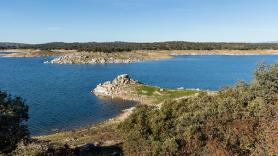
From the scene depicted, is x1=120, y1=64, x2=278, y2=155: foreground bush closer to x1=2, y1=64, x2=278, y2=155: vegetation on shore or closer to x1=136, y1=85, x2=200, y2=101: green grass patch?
x1=2, y1=64, x2=278, y2=155: vegetation on shore

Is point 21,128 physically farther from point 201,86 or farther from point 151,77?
point 151,77

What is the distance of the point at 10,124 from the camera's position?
2664 centimetres

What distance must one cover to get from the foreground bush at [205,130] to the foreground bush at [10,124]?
7.17m

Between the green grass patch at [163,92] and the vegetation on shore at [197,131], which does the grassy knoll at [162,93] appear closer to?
the green grass patch at [163,92]

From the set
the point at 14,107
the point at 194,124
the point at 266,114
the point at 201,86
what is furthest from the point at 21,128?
the point at 201,86

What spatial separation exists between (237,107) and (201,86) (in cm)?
7162

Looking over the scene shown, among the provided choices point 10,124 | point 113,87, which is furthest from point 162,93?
point 10,124

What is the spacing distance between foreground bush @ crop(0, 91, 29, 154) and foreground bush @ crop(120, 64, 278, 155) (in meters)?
7.17

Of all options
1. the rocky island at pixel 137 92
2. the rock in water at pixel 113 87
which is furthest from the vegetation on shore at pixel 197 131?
the rock in water at pixel 113 87

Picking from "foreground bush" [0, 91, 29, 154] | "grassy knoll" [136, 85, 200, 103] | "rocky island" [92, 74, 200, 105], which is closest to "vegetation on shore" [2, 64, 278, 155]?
"foreground bush" [0, 91, 29, 154]

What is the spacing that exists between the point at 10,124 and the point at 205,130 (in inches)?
521

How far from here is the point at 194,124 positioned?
2419cm

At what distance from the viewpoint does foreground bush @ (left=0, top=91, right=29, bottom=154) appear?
85.9 ft

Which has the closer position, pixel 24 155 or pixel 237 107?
pixel 24 155
